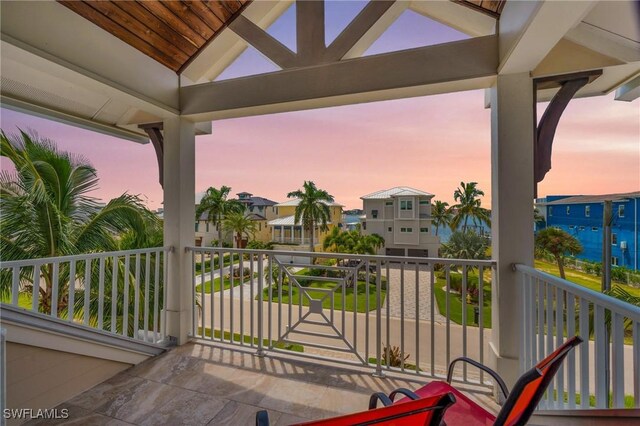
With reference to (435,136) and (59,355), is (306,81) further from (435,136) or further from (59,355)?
(435,136)

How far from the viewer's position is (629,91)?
2.39m

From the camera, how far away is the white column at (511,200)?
7.22 ft

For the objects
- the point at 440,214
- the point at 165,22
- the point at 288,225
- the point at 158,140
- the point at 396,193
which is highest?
the point at 165,22

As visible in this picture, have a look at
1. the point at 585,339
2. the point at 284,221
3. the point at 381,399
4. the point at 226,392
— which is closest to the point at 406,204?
the point at 226,392

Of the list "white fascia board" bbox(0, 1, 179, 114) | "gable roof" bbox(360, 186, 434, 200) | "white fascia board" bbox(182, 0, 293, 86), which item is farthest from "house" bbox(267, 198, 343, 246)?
"white fascia board" bbox(0, 1, 179, 114)

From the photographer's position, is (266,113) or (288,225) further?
(288,225)

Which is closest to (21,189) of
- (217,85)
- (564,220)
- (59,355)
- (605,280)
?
(59,355)

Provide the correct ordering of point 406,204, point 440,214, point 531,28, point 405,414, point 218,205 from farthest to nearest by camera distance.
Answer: point 218,205 → point 440,214 → point 406,204 → point 531,28 → point 405,414

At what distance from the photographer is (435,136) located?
19.4 ft

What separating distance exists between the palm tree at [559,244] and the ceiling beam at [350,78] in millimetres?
1515

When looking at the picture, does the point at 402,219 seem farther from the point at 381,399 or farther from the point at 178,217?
the point at 381,399

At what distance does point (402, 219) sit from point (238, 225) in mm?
15816

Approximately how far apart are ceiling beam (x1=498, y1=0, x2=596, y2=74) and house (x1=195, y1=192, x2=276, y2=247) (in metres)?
14.9

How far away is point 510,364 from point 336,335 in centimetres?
142
